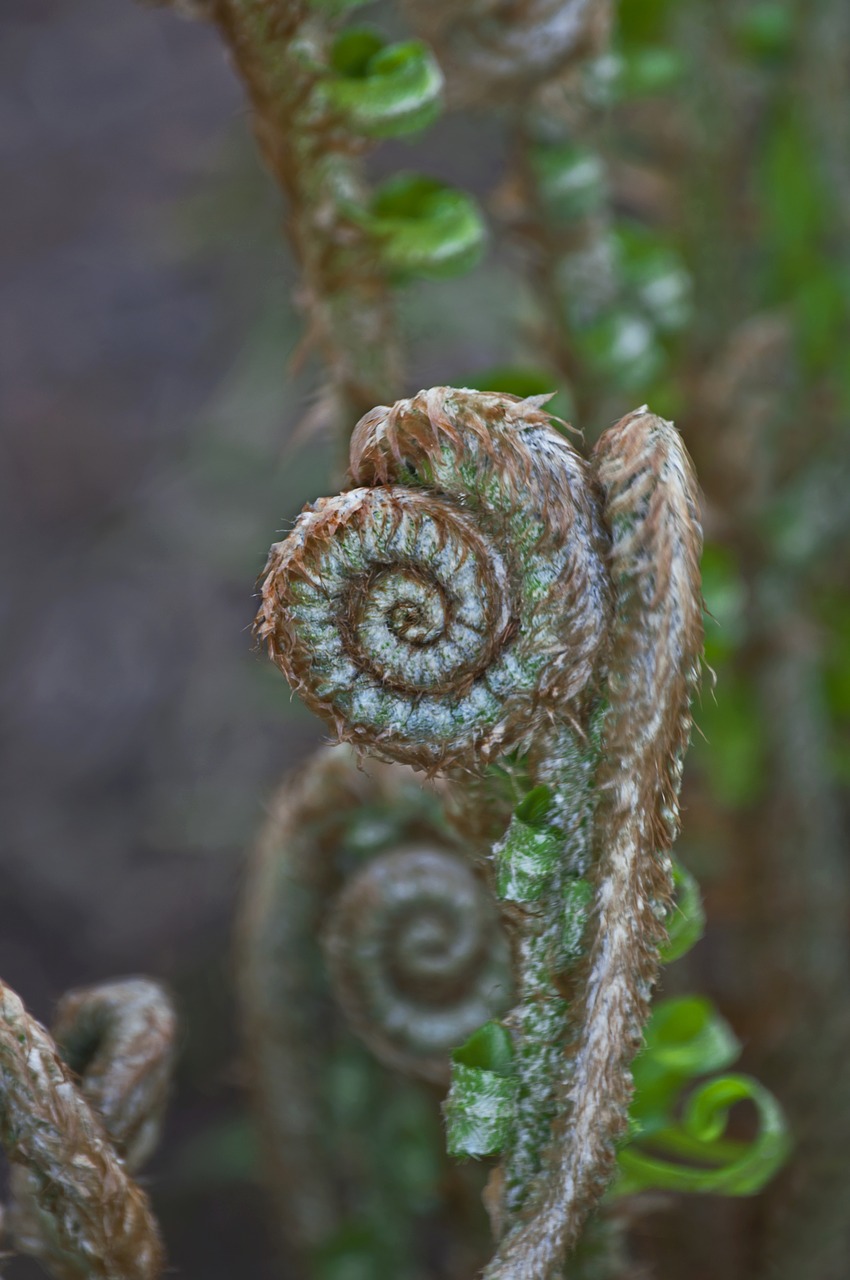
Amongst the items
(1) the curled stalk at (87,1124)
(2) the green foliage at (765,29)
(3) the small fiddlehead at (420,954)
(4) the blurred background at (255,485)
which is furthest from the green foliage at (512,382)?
(2) the green foliage at (765,29)

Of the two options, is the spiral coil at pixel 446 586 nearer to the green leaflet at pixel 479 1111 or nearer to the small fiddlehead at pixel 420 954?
the green leaflet at pixel 479 1111

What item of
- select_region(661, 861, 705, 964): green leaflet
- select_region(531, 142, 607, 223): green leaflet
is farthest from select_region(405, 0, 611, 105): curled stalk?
select_region(661, 861, 705, 964): green leaflet

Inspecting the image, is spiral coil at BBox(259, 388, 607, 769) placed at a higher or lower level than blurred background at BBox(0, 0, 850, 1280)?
higher

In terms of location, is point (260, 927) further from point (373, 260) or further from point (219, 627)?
point (219, 627)

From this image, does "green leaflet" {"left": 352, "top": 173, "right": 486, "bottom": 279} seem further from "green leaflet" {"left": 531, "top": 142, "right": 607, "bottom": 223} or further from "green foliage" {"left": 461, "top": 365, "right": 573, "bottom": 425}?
"green leaflet" {"left": 531, "top": 142, "right": 607, "bottom": 223}

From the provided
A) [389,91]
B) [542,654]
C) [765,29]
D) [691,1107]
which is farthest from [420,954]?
[765,29]
